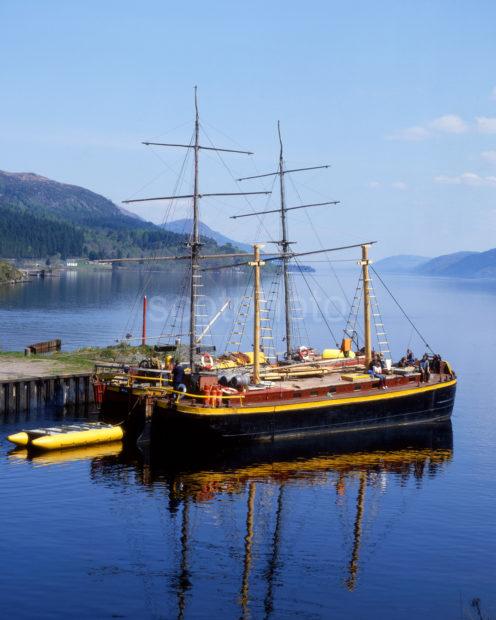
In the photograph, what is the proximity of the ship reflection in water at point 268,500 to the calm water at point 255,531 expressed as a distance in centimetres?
10

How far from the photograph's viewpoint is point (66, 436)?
4488 cm

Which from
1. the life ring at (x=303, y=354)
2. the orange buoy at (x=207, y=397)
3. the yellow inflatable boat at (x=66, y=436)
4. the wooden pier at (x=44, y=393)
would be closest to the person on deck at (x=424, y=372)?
the life ring at (x=303, y=354)

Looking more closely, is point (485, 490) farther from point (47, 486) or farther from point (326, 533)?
point (47, 486)

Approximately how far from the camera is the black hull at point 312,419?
4503cm

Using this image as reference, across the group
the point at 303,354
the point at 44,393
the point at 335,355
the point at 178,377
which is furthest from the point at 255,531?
the point at 335,355

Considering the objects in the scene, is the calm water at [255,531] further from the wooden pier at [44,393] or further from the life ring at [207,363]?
the life ring at [207,363]

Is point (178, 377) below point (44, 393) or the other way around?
the other way around

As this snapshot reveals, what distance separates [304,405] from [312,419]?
1.20 m

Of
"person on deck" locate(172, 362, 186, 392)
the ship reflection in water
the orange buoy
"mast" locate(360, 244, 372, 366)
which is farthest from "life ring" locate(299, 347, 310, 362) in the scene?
the orange buoy

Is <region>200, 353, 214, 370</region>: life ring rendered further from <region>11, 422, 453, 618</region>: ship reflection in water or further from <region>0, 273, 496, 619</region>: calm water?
<region>0, 273, 496, 619</region>: calm water

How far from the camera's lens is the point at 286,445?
4741cm

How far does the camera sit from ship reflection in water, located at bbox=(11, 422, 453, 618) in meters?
29.7

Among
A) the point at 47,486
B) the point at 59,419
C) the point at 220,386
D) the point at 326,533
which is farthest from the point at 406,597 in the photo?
the point at 59,419

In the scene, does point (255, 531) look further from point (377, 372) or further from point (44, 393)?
point (44, 393)
